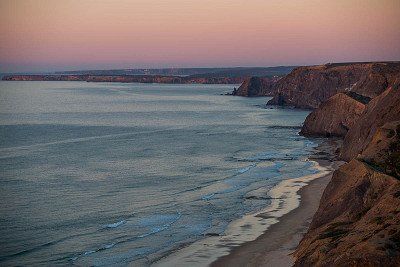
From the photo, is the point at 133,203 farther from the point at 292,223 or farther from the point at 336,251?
the point at 336,251

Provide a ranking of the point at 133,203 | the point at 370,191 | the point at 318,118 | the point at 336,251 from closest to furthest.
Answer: the point at 336,251 → the point at 370,191 → the point at 133,203 → the point at 318,118

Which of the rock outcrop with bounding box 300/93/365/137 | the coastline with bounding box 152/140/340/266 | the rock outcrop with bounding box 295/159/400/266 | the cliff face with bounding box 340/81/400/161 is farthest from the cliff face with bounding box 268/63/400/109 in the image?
the rock outcrop with bounding box 295/159/400/266

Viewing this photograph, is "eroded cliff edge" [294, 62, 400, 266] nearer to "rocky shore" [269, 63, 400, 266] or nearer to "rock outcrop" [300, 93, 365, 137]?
"rocky shore" [269, 63, 400, 266]

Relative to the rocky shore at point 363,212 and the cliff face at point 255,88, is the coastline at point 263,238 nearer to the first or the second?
the rocky shore at point 363,212

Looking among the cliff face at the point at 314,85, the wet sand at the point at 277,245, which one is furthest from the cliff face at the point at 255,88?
the wet sand at the point at 277,245

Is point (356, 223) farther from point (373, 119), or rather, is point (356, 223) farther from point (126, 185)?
point (126, 185)

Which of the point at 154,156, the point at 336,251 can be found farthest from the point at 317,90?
the point at 336,251
